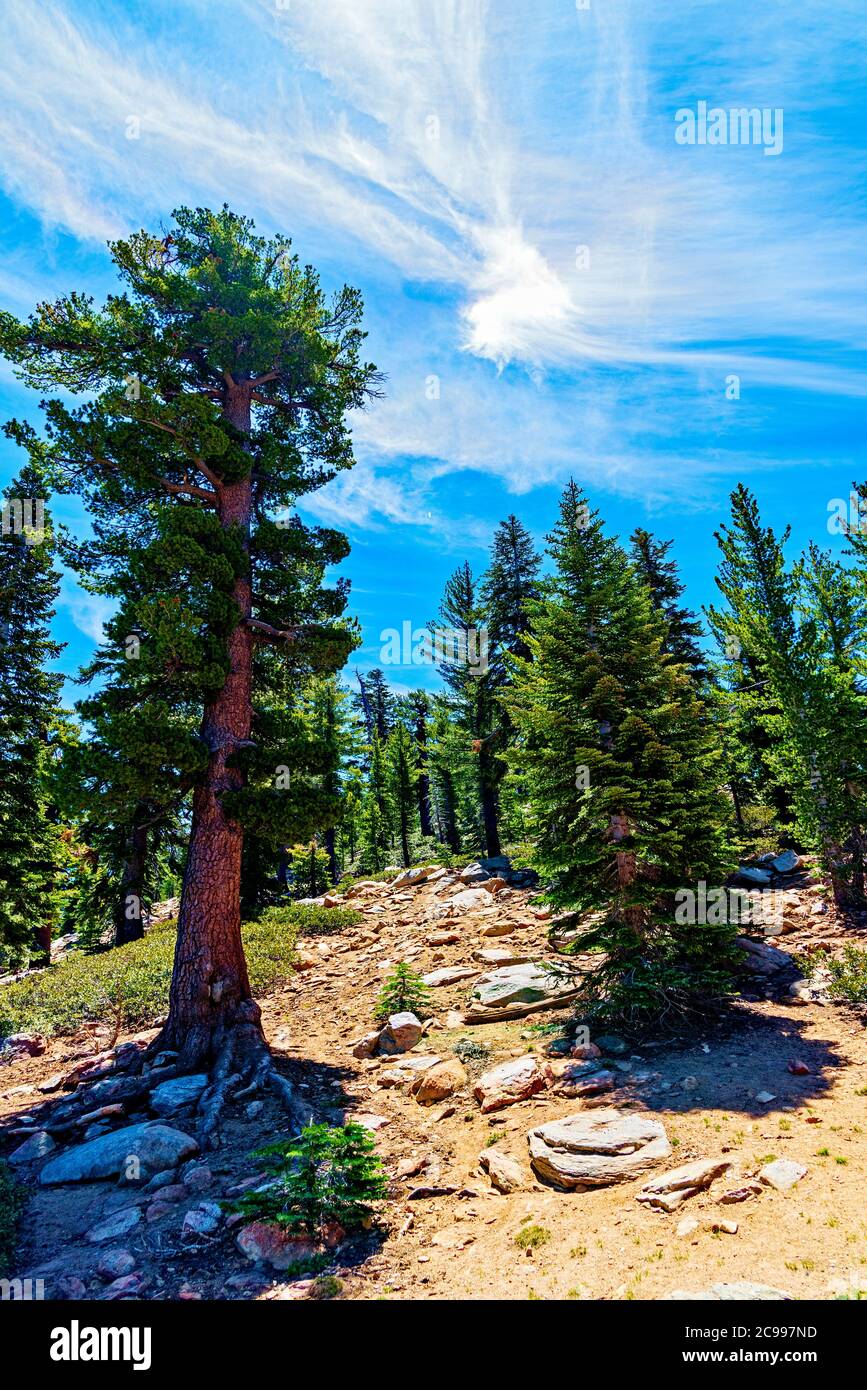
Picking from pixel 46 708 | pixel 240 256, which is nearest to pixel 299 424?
pixel 240 256

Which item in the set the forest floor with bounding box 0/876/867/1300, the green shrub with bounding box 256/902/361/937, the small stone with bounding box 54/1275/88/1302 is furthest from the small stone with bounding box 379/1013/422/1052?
the green shrub with bounding box 256/902/361/937

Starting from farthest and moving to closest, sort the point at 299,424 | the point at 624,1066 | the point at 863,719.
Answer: the point at 863,719
the point at 299,424
the point at 624,1066

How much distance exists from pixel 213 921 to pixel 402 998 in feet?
13.3

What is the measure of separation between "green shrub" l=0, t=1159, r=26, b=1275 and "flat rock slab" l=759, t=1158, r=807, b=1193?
6537 millimetres

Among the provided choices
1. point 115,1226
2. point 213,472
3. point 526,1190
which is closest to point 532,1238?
point 526,1190

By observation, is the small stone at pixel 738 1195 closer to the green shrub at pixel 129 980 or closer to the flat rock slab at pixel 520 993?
the flat rock slab at pixel 520 993

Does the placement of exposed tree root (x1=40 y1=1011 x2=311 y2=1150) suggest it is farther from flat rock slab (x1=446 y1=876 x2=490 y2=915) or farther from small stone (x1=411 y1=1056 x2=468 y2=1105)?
flat rock slab (x1=446 y1=876 x2=490 y2=915)

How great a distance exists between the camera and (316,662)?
1203 centimetres

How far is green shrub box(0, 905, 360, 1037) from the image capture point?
12680 mm

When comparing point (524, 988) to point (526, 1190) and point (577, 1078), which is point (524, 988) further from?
point (526, 1190)

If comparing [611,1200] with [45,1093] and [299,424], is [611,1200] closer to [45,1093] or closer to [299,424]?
[45,1093]

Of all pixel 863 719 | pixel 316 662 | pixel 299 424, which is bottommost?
pixel 863 719

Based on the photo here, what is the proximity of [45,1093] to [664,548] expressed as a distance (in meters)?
26.5
